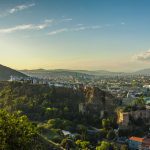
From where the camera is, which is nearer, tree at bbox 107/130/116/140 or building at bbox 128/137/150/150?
building at bbox 128/137/150/150

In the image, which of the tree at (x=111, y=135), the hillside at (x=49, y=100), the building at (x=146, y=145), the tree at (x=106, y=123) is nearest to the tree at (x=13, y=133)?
the building at (x=146, y=145)

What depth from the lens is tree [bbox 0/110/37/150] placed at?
49.8 ft

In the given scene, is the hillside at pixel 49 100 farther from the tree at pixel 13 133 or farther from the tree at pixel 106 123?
the tree at pixel 13 133

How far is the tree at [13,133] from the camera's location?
597 inches

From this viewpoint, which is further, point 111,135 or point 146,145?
point 111,135

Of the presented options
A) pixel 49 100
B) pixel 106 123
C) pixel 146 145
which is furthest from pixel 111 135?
pixel 49 100

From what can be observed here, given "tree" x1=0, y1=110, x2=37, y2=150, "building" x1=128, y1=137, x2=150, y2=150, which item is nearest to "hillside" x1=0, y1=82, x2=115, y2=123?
"building" x1=128, y1=137, x2=150, y2=150

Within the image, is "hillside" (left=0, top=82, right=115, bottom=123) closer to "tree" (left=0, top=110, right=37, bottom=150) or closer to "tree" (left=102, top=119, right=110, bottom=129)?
"tree" (left=102, top=119, right=110, bottom=129)

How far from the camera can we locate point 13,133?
15.5 metres

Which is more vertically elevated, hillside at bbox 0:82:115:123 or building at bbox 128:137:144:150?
hillside at bbox 0:82:115:123

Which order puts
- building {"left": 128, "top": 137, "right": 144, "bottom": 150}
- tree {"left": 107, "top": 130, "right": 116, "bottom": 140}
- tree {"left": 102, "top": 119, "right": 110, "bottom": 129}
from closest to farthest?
building {"left": 128, "top": 137, "right": 144, "bottom": 150} < tree {"left": 107, "top": 130, "right": 116, "bottom": 140} < tree {"left": 102, "top": 119, "right": 110, "bottom": 129}

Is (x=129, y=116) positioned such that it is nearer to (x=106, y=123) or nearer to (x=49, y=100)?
(x=106, y=123)

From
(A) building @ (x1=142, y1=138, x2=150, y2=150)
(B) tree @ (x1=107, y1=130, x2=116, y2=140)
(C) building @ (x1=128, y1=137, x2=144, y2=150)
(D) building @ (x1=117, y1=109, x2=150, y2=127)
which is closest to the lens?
(C) building @ (x1=128, y1=137, x2=144, y2=150)

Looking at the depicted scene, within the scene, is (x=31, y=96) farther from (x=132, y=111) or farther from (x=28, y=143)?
(x=28, y=143)
